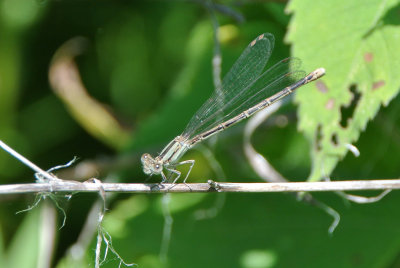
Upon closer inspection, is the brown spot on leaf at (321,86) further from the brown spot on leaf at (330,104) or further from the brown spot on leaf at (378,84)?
the brown spot on leaf at (378,84)

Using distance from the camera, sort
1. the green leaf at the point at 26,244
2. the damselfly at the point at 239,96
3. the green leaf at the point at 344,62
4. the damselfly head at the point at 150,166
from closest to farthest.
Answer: the green leaf at the point at 344,62 < the damselfly head at the point at 150,166 < the damselfly at the point at 239,96 < the green leaf at the point at 26,244

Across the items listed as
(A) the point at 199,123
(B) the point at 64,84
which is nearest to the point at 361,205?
(A) the point at 199,123

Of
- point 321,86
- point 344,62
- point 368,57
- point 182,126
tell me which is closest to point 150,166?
point 182,126

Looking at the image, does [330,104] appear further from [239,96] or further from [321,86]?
[239,96]

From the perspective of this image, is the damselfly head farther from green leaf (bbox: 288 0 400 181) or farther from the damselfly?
green leaf (bbox: 288 0 400 181)

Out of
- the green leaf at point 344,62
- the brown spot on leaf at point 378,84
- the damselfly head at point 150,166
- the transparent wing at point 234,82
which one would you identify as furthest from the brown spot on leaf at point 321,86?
the damselfly head at point 150,166

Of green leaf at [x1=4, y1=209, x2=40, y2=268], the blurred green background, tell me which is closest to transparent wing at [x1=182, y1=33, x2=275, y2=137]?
the blurred green background

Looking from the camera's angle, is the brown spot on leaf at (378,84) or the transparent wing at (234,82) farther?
the transparent wing at (234,82)

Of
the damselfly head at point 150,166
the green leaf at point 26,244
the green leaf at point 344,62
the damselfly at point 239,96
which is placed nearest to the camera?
the green leaf at point 344,62
